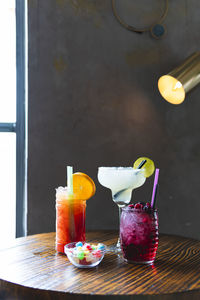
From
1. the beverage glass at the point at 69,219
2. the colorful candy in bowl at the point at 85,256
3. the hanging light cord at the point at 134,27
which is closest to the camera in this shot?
the colorful candy in bowl at the point at 85,256

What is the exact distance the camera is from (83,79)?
2.29m

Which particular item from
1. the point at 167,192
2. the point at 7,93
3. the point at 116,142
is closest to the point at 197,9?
the point at 116,142

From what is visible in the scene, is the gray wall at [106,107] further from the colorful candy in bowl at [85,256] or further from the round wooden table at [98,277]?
the colorful candy in bowl at [85,256]

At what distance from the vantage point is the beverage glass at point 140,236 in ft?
3.61

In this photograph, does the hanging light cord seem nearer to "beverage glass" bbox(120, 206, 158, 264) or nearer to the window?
the window

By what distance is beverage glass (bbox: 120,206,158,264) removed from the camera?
1102mm

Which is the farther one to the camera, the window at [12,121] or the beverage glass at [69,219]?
the window at [12,121]

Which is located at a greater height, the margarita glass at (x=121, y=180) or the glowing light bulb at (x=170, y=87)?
the glowing light bulb at (x=170, y=87)

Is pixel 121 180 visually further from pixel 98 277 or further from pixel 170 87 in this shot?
pixel 170 87

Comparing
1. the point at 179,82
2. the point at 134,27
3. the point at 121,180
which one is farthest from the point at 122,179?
the point at 134,27

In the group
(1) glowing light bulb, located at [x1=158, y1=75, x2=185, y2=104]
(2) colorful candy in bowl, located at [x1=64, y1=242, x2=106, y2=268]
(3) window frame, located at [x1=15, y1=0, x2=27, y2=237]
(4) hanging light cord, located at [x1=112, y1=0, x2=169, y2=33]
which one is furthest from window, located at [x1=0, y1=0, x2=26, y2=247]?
(2) colorful candy in bowl, located at [x1=64, y1=242, x2=106, y2=268]

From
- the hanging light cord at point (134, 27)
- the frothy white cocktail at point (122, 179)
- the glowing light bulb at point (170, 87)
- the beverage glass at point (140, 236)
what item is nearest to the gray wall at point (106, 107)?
the hanging light cord at point (134, 27)

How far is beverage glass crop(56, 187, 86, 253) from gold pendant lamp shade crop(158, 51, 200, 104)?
103 centimetres

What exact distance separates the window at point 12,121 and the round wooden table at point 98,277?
101cm
